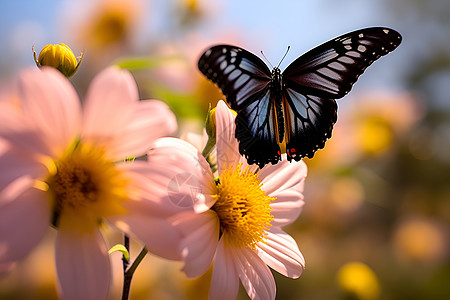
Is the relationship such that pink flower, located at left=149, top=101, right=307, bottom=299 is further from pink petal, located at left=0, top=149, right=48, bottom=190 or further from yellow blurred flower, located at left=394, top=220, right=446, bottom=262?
yellow blurred flower, located at left=394, top=220, right=446, bottom=262

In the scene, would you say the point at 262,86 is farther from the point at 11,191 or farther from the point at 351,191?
the point at 351,191

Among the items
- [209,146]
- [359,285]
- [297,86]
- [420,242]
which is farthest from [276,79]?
[420,242]

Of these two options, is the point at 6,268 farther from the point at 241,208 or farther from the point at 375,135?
the point at 375,135

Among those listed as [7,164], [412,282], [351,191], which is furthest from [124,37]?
[412,282]

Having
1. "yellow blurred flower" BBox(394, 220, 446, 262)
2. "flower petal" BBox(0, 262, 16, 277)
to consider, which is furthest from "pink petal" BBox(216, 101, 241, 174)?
"yellow blurred flower" BBox(394, 220, 446, 262)

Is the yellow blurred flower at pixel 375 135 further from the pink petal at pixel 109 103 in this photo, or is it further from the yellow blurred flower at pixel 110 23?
the pink petal at pixel 109 103

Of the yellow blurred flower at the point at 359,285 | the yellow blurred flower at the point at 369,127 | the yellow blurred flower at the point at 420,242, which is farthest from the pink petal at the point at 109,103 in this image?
the yellow blurred flower at the point at 420,242
